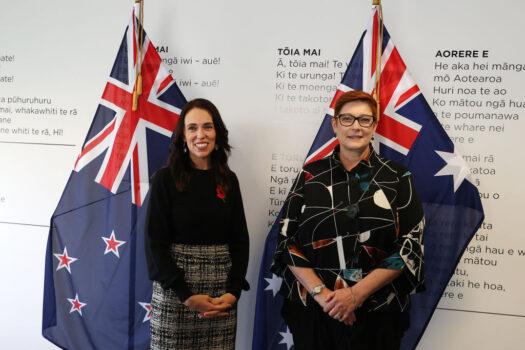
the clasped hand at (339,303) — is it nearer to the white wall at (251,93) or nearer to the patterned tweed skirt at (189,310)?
the patterned tweed skirt at (189,310)

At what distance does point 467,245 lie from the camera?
60.5 inches

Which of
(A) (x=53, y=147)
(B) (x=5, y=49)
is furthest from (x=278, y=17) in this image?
(B) (x=5, y=49)

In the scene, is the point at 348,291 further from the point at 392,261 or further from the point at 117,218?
the point at 117,218

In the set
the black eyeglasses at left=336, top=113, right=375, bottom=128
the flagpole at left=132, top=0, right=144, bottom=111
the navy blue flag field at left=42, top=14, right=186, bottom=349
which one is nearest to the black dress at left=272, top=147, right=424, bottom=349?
the black eyeglasses at left=336, top=113, right=375, bottom=128

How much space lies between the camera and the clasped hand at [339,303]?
48.1 inches

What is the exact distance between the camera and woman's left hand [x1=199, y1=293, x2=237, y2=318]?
1.39 metres

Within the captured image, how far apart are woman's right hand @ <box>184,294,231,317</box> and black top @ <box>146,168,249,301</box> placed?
0.08 ft

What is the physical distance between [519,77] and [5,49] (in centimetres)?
233

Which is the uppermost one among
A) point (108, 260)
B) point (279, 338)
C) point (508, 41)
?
point (508, 41)

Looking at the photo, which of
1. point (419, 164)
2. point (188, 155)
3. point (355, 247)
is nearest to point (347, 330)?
point (355, 247)

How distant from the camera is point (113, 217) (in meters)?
1.80

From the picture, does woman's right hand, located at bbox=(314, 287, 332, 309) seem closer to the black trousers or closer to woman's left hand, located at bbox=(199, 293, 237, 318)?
the black trousers

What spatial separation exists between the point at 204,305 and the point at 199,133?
0.58 m

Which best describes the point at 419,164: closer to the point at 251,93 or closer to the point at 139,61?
the point at 251,93
